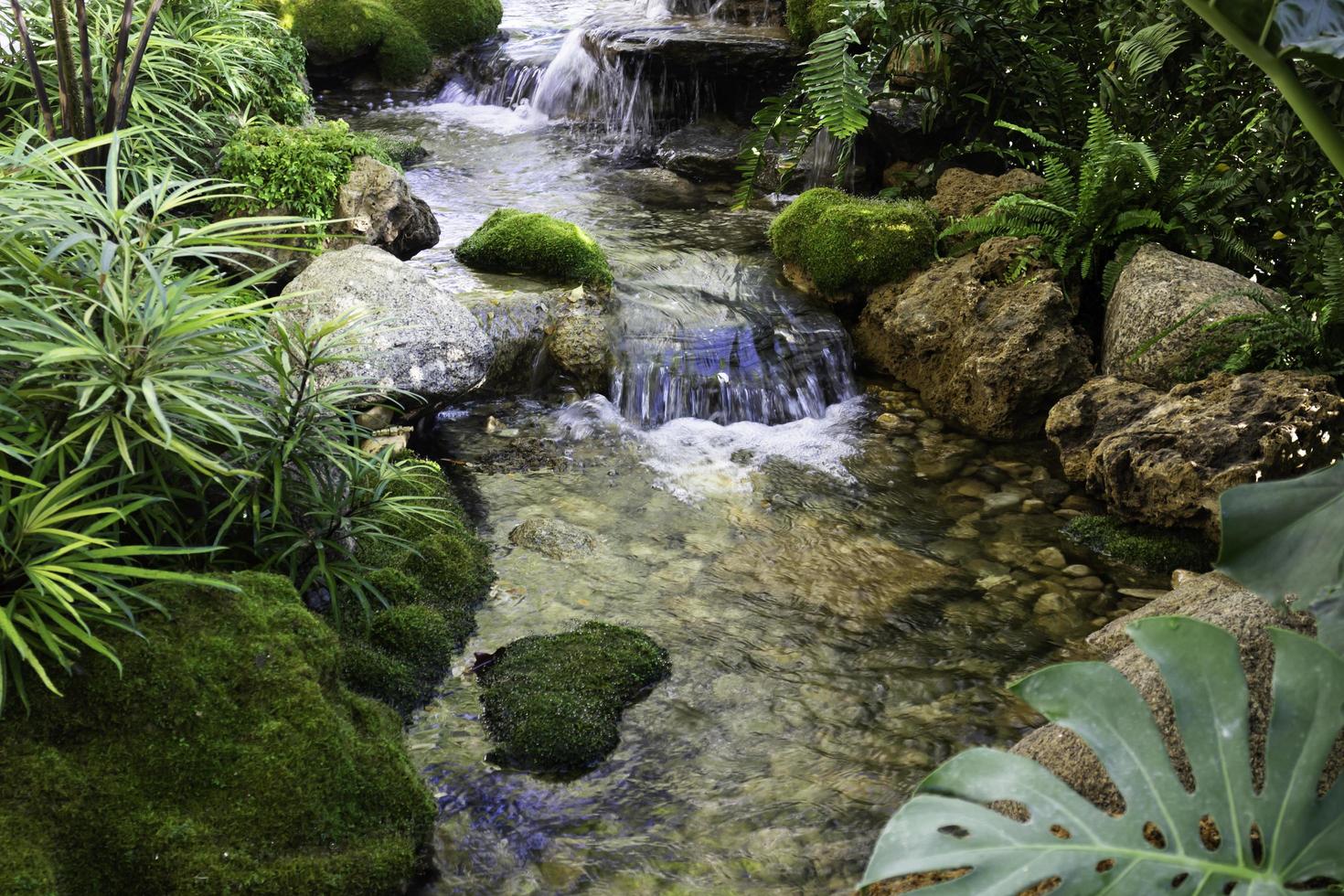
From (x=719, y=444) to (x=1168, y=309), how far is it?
241 cm

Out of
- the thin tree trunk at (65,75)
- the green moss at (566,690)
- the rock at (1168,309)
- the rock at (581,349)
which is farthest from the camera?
the rock at (581,349)

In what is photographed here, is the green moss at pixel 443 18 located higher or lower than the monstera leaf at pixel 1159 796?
higher

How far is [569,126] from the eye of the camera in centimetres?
1095

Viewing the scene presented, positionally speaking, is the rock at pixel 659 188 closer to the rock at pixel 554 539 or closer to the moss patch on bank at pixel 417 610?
the rock at pixel 554 539

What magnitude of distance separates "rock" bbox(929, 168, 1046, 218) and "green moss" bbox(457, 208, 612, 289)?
235 cm

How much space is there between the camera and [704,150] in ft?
31.6

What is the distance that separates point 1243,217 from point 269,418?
5.25 meters

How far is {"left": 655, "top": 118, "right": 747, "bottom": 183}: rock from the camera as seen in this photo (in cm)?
951

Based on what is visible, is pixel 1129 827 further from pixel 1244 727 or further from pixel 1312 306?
pixel 1312 306

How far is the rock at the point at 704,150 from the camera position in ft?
31.2

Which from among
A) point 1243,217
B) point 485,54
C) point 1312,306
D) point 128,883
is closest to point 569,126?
point 485,54

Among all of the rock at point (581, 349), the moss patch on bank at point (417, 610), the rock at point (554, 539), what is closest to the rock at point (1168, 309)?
the rock at point (581, 349)

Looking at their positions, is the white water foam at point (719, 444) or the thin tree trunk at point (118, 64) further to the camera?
the white water foam at point (719, 444)

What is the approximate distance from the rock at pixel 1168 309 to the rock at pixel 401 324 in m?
3.32
